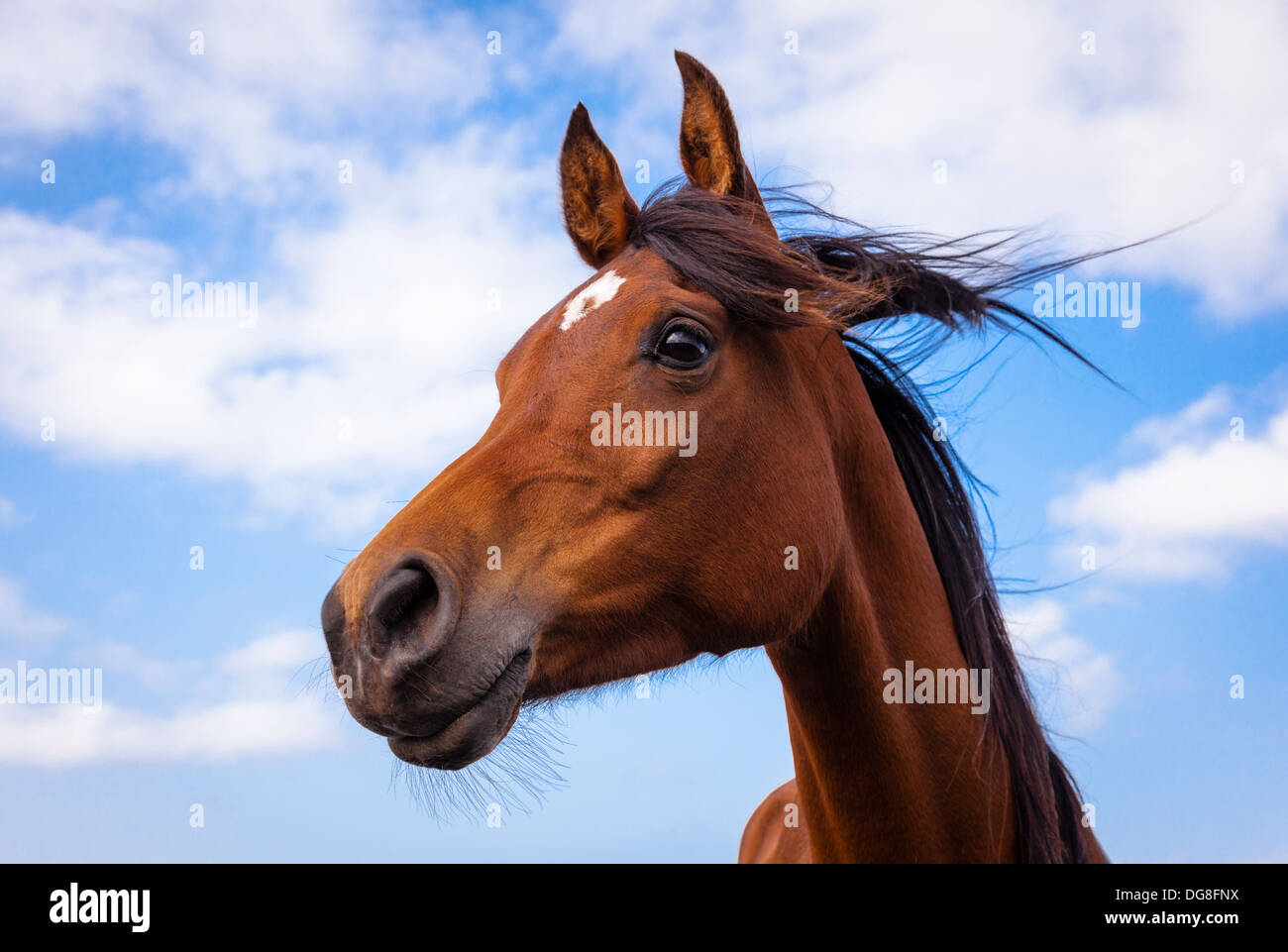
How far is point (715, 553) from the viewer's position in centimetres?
302

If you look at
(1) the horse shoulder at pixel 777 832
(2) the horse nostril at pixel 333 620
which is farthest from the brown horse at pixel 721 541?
(1) the horse shoulder at pixel 777 832

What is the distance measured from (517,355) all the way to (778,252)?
3.31ft

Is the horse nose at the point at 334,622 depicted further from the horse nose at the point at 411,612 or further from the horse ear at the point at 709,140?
the horse ear at the point at 709,140

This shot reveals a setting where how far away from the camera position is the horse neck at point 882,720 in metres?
3.23

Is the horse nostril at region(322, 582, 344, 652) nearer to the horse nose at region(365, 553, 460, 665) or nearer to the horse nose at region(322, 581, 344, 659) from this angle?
the horse nose at region(322, 581, 344, 659)

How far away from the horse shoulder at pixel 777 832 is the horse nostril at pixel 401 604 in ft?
8.17

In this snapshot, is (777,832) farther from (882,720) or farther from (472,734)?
(472,734)

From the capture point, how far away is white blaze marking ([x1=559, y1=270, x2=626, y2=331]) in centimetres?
318

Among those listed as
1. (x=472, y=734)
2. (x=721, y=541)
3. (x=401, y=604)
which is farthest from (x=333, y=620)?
(x=721, y=541)

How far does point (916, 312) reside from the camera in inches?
158

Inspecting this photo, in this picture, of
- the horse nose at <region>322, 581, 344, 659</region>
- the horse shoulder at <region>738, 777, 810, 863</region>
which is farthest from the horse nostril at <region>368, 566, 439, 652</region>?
the horse shoulder at <region>738, 777, 810, 863</region>

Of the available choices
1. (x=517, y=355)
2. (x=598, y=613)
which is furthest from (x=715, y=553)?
(x=517, y=355)
